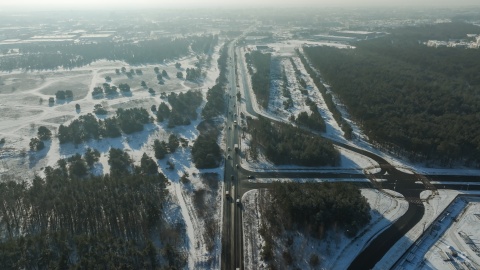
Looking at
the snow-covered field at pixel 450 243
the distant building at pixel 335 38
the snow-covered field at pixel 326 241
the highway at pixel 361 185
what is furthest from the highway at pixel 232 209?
the distant building at pixel 335 38

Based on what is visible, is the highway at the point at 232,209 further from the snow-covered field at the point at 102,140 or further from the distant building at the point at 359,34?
the distant building at the point at 359,34

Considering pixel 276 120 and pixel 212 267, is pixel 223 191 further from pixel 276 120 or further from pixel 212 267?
pixel 276 120

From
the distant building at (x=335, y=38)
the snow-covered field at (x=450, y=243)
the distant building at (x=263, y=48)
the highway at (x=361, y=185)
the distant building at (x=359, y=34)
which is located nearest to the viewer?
the snow-covered field at (x=450, y=243)

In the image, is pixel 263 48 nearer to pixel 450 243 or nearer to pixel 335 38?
pixel 335 38

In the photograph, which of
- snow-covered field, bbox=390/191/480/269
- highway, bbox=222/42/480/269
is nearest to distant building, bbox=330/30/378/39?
highway, bbox=222/42/480/269

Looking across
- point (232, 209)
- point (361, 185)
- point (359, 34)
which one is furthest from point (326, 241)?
point (359, 34)

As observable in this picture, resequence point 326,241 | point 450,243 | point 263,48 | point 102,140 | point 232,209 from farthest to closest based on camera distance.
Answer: point 263,48 < point 102,140 < point 232,209 < point 326,241 < point 450,243

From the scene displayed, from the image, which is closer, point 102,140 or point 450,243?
point 450,243
